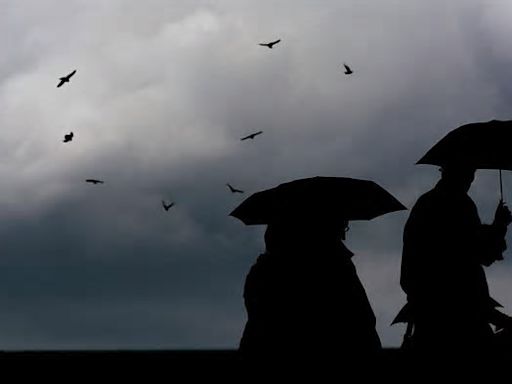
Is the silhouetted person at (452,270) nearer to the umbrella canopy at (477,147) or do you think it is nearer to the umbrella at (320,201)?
the umbrella canopy at (477,147)

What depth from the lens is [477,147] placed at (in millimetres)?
11070

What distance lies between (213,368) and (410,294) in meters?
2.56

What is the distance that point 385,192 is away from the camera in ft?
40.0

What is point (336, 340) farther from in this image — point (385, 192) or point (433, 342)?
point (385, 192)

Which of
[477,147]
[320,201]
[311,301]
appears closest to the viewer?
[477,147]

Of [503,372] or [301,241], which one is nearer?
[503,372]

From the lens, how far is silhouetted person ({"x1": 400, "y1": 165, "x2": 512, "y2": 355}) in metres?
10.6

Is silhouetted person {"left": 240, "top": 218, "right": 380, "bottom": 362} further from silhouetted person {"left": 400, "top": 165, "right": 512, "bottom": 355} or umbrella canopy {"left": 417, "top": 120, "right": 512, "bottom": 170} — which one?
umbrella canopy {"left": 417, "top": 120, "right": 512, "bottom": 170}

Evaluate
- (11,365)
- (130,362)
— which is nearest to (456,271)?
(130,362)

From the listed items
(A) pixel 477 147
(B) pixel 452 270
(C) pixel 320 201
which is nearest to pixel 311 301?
(C) pixel 320 201

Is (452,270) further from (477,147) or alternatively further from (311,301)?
(311,301)

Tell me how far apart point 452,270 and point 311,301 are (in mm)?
1406

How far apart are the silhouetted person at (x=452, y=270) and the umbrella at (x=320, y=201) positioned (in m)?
0.87

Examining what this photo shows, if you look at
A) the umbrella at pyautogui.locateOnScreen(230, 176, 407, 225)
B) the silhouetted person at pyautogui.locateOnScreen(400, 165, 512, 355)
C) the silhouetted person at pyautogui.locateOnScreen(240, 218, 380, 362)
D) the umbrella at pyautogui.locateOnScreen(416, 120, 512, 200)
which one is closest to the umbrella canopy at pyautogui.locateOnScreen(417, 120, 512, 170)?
the umbrella at pyautogui.locateOnScreen(416, 120, 512, 200)
